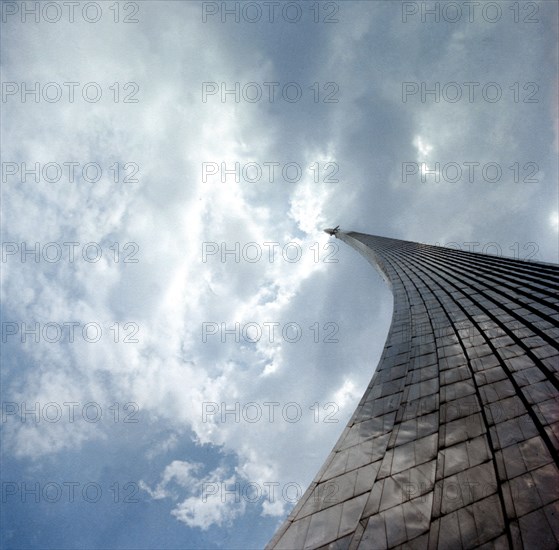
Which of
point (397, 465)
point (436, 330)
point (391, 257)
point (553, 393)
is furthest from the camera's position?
point (391, 257)

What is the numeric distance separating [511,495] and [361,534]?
325cm

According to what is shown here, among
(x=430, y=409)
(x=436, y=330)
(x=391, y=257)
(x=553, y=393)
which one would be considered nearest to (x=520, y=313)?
(x=436, y=330)

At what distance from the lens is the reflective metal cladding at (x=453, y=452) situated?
660 cm

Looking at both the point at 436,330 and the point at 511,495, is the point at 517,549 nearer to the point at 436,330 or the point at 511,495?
the point at 511,495

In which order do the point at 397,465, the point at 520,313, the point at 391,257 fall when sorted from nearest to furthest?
1. the point at 397,465
2. the point at 520,313
3. the point at 391,257

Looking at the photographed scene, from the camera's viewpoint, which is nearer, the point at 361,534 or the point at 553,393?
the point at 361,534

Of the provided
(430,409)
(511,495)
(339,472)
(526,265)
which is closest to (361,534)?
(339,472)

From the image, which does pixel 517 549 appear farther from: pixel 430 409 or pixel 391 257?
pixel 391 257

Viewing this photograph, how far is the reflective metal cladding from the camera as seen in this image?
6.60 meters

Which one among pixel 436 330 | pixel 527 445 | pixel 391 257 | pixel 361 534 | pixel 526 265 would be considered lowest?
pixel 361 534

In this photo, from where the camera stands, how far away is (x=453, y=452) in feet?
28.4

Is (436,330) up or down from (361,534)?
up

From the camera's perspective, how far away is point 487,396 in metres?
10.7

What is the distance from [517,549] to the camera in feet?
18.8
